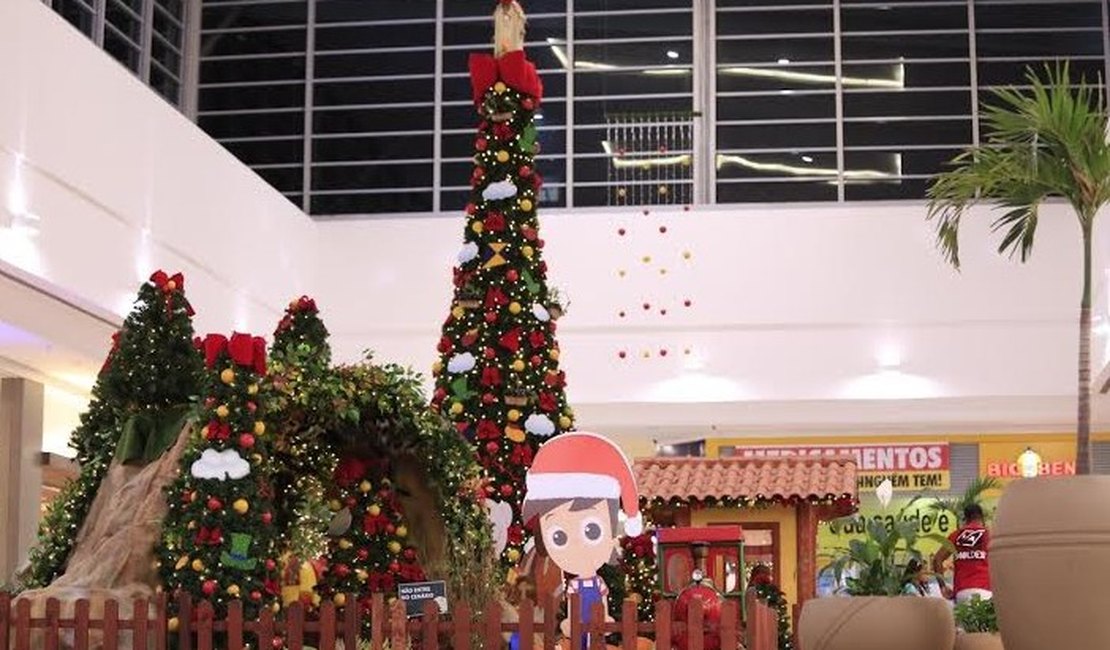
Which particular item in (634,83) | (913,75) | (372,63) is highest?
(372,63)

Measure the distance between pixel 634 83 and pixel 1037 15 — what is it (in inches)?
→ 208

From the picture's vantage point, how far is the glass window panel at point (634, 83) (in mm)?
22531

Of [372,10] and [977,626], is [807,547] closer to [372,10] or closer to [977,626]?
[977,626]

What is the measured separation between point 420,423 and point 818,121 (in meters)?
12.5

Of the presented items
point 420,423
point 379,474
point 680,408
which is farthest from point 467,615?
point 680,408

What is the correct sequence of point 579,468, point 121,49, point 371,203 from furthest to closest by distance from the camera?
→ 1. point 371,203
2. point 121,49
3. point 579,468

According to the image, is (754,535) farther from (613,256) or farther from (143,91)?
(143,91)

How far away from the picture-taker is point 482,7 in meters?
23.1

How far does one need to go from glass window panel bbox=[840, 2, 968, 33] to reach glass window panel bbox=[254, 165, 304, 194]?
7421 millimetres

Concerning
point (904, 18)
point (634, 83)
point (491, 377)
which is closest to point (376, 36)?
point (634, 83)

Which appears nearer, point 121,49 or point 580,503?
point 580,503

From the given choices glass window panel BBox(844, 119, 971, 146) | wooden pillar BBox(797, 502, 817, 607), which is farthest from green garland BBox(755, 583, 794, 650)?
glass window panel BBox(844, 119, 971, 146)

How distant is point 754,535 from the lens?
58.7ft

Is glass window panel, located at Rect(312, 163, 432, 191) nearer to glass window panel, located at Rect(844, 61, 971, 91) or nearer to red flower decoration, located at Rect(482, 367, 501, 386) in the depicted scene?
glass window panel, located at Rect(844, 61, 971, 91)
